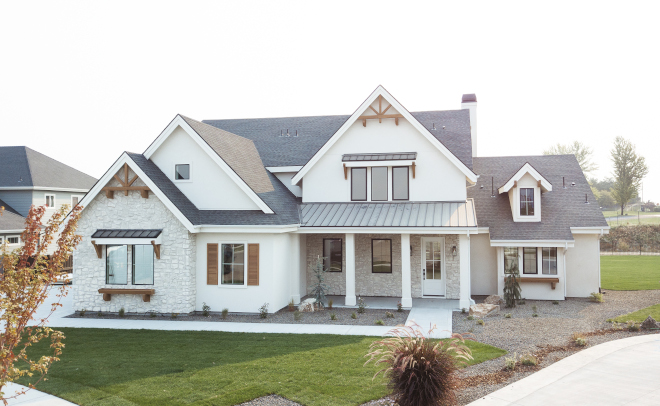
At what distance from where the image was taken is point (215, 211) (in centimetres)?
1766

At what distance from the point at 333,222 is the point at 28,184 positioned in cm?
2537

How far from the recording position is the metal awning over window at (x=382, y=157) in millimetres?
18531

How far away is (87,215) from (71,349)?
605 cm

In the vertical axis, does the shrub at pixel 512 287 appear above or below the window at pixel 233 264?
below

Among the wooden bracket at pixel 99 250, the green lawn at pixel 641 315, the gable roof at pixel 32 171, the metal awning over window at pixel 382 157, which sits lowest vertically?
the green lawn at pixel 641 315

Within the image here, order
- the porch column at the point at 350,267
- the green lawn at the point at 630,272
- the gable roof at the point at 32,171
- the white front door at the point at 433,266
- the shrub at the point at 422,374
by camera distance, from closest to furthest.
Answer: the shrub at the point at 422,374 → the porch column at the point at 350,267 → the white front door at the point at 433,266 → the green lawn at the point at 630,272 → the gable roof at the point at 32,171

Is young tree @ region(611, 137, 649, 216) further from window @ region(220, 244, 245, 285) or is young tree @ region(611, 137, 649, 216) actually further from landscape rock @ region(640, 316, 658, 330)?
window @ region(220, 244, 245, 285)

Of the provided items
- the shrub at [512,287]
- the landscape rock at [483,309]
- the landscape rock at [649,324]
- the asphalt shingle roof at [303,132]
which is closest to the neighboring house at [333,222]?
the asphalt shingle roof at [303,132]

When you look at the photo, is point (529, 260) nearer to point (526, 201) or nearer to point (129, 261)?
point (526, 201)

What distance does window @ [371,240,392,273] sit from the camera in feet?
63.0

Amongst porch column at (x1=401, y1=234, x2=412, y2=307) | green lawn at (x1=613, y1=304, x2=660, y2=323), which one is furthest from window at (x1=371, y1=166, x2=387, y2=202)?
green lawn at (x1=613, y1=304, x2=660, y2=323)

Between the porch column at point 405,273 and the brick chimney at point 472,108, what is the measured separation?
9.02m

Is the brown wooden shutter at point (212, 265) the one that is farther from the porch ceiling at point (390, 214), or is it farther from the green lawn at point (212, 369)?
the porch ceiling at point (390, 214)

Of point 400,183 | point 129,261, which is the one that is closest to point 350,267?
point 400,183
